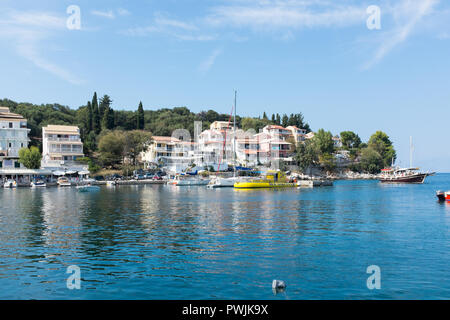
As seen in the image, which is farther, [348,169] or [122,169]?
[348,169]

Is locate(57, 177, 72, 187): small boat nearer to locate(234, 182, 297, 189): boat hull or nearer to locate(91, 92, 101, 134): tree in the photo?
locate(234, 182, 297, 189): boat hull

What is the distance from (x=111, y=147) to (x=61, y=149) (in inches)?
446

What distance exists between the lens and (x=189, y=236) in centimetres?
2238

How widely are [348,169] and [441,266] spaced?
125 metres

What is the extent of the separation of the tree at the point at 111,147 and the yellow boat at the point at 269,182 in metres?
37.2

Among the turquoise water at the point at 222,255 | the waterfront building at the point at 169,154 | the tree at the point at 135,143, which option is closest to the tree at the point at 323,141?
the waterfront building at the point at 169,154

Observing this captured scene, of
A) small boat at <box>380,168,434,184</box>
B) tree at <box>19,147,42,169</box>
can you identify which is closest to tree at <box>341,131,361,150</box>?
small boat at <box>380,168,434,184</box>

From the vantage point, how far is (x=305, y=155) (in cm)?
11019

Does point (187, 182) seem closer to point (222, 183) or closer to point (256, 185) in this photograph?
point (222, 183)

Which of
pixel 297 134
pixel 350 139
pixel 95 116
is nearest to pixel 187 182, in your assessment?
pixel 95 116

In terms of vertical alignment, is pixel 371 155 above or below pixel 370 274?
above

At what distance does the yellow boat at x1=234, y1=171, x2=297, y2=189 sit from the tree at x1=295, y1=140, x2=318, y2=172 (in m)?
33.0
